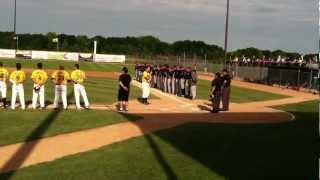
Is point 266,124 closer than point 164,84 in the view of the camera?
Yes

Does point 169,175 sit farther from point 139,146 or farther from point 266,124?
point 266,124

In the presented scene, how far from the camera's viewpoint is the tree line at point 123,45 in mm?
115875

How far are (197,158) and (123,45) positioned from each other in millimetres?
121786

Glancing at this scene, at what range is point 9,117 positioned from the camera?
65.7 ft

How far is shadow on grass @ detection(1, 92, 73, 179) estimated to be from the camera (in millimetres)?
12500

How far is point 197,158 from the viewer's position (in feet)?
45.9

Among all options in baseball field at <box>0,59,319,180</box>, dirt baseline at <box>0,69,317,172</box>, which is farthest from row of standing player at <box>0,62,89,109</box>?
dirt baseline at <box>0,69,317,172</box>

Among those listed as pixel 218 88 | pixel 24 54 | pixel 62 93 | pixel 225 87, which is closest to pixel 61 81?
pixel 62 93

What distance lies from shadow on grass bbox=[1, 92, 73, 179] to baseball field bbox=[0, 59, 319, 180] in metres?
0.02

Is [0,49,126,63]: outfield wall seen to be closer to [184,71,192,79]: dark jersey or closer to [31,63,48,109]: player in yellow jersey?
[184,71,192,79]: dark jersey

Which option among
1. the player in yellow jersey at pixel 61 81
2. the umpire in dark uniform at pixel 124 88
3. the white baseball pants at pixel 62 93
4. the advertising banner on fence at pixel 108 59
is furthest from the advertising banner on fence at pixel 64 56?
the player in yellow jersey at pixel 61 81

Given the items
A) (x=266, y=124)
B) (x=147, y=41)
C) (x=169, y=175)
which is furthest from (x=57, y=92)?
(x=147, y=41)

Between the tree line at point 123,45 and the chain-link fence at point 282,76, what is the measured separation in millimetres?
47127

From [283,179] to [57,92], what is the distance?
44.7 ft
